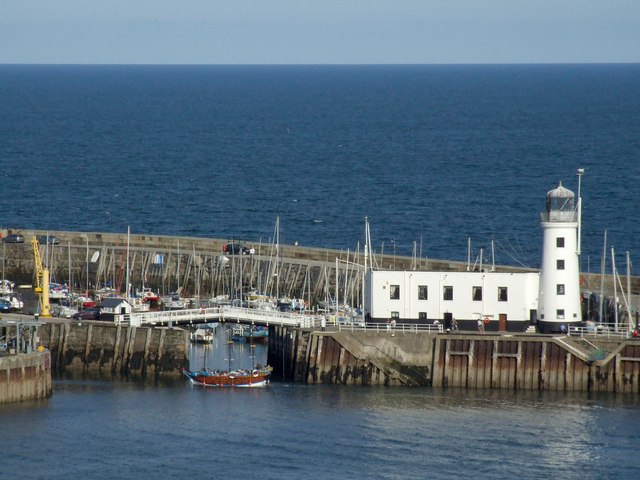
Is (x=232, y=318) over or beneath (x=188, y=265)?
beneath

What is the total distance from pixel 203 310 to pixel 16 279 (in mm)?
24147

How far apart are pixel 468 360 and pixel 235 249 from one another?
29610 mm

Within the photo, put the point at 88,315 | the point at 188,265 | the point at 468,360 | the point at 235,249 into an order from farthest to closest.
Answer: the point at 235,249
the point at 188,265
the point at 88,315
the point at 468,360

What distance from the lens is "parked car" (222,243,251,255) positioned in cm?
10429

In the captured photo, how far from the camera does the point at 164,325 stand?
8550 cm

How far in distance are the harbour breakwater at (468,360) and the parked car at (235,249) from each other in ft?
80.8

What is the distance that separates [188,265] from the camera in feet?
342

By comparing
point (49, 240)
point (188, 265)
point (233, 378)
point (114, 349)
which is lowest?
point (233, 378)

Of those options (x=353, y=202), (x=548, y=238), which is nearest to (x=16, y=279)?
(x=548, y=238)

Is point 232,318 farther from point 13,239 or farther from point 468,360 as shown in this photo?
point 13,239

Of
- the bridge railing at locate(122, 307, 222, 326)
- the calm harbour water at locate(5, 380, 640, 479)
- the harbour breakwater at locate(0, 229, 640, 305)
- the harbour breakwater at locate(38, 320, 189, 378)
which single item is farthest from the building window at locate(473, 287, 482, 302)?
the harbour breakwater at locate(0, 229, 640, 305)

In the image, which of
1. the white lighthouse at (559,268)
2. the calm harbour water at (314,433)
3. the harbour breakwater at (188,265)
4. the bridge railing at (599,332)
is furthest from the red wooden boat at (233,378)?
the harbour breakwater at (188,265)

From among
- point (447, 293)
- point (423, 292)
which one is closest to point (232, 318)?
point (423, 292)

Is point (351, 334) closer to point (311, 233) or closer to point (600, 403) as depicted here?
point (600, 403)
